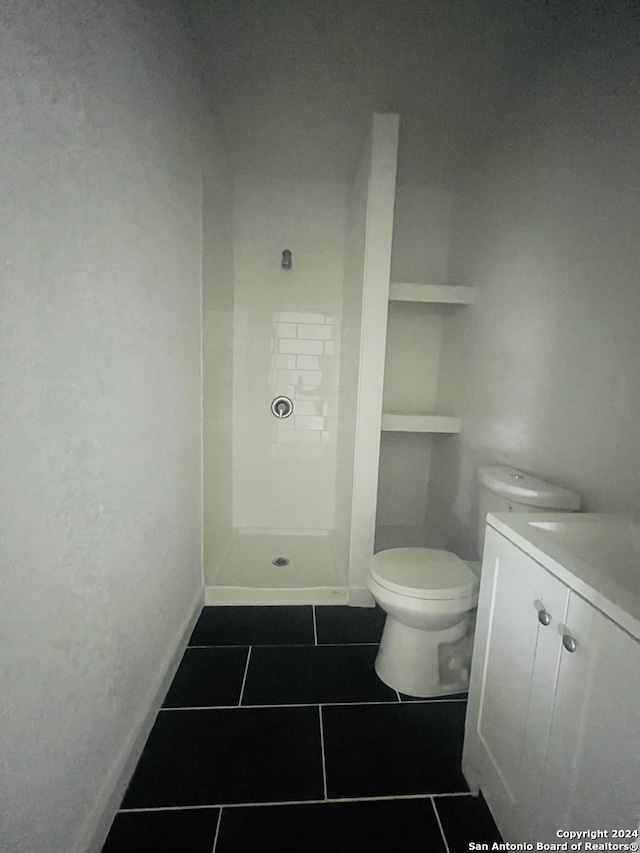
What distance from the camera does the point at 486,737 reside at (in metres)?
0.96

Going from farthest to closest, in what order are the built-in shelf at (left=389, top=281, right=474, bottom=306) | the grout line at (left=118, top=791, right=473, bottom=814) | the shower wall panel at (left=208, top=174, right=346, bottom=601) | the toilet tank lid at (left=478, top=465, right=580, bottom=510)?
1. the shower wall panel at (left=208, top=174, right=346, bottom=601)
2. the built-in shelf at (left=389, top=281, right=474, bottom=306)
3. the toilet tank lid at (left=478, top=465, right=580, bottom=510)
4. the grout line at (left=118, top=791, right=473, bottom=814)

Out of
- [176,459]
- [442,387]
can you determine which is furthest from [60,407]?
[442,387]

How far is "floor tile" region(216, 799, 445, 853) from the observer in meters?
0.90

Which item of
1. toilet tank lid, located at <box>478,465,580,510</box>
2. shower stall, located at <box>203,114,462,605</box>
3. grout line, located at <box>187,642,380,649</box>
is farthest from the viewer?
shower stall, located at <box>203,114,462,605</box>

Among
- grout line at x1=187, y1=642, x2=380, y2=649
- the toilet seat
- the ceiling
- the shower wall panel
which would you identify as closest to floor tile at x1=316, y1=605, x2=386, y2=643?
grout line at x1=187, y1=642, x2=380, y2=649

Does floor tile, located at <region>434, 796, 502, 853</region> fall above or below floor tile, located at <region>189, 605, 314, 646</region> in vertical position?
above

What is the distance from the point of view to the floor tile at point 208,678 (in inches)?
51.0

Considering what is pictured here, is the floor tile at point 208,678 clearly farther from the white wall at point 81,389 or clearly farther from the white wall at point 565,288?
the white wall at point 565,288

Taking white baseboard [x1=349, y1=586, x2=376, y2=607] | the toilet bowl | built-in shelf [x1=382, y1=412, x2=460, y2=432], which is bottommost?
white baseboard [x1=349, y1=586, x2=376, y2=607]

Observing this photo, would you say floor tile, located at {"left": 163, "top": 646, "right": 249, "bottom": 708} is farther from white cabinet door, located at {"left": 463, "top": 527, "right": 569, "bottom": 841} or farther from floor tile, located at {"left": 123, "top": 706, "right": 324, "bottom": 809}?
white cabinet door, located at {"left": 463, "top": 527, "right": 569, "bottom": 841}

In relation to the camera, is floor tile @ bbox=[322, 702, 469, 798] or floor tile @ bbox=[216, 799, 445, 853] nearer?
floor tile @ bbox=[216, 799, 445, 853]

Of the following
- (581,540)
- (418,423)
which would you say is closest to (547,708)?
(581,540)

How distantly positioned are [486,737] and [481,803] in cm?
23

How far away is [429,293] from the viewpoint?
1910mm
